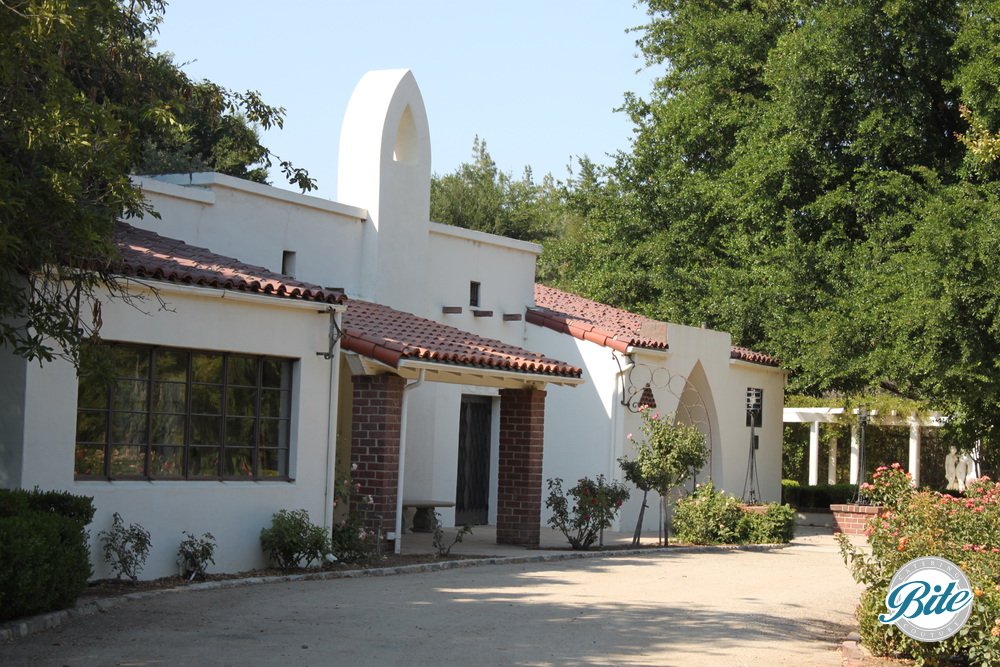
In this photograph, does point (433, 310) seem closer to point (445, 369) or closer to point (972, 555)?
point (445, 369)

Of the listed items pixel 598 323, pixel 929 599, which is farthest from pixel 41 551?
pixel 598 323

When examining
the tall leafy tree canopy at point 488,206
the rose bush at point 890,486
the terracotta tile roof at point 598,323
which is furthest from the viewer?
the tall leafy tree canopy at point 488,206

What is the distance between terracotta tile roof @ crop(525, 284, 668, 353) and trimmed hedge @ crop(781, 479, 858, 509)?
957cm

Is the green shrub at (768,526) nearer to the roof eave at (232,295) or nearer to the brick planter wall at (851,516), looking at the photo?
the brick planter wall at (851,516)

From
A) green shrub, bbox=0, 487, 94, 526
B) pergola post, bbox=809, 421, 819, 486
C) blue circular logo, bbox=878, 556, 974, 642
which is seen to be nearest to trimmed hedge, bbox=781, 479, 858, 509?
pergola post, bbox=809, 421, 819, 486

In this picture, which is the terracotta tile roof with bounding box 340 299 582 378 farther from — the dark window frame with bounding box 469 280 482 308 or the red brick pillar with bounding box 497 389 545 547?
the dark window frame with bounding box 469 280 482 308

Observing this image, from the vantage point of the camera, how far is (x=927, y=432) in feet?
118

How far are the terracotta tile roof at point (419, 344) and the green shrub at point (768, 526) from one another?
4.86 meters

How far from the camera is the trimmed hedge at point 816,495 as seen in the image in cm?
3262

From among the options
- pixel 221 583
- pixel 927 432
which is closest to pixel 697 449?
pixel 221 583

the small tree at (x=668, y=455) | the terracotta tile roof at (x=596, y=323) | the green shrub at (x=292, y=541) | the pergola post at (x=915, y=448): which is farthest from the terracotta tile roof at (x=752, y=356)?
the green shrub at (x=292, y=541)

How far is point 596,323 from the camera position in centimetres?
2384

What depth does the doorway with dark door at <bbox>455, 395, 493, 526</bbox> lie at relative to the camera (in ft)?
73.5

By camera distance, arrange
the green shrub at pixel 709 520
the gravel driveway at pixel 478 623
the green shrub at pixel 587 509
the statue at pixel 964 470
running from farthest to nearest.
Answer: the statue at pixel 964 470, the green shrub at pixel 709 520, the green shrub at pixel 587 509, the gravel driveway at pixel 478 623
